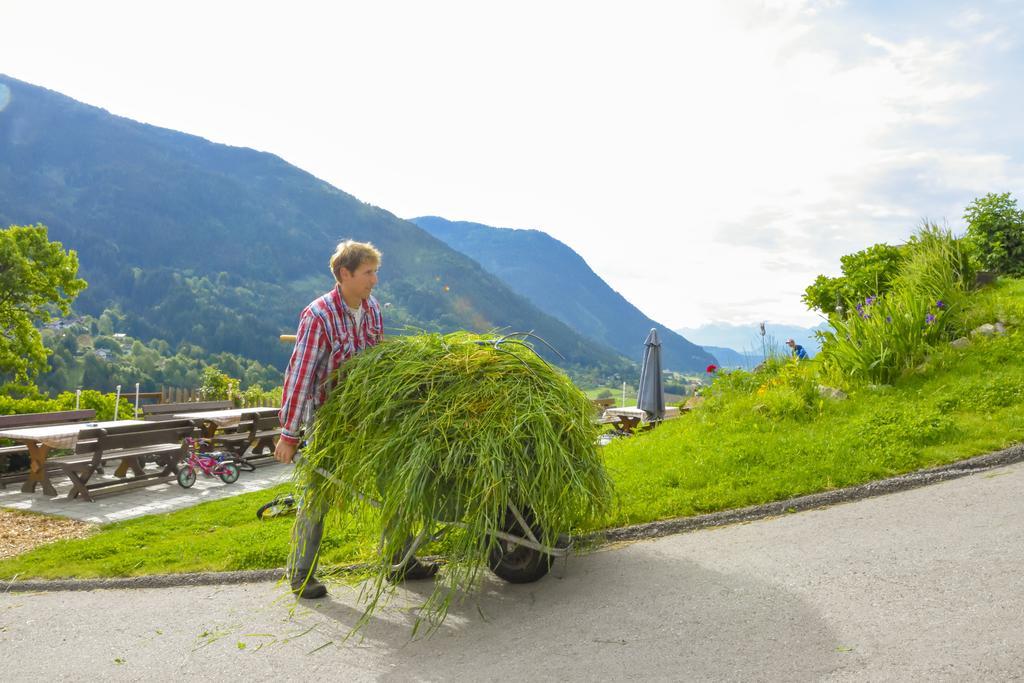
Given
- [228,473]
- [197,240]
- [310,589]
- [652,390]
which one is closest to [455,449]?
[310,589]

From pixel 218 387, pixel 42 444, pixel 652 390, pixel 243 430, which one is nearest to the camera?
pixel 42 444

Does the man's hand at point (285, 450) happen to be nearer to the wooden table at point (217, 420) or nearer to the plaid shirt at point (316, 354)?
the plaid shirt at point (316, 354)

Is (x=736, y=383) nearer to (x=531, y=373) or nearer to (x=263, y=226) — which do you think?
(x=531, y=373)

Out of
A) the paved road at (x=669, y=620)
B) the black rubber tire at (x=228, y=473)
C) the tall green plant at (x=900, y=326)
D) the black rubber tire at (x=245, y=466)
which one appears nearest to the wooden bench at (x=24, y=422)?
the black rubber tire at (x=228, y=473)

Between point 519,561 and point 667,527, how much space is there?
1428mm

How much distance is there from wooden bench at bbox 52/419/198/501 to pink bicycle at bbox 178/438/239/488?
150mm

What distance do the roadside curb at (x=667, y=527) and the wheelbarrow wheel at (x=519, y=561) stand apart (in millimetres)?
639

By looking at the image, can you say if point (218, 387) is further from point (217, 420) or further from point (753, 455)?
point (753, 455)

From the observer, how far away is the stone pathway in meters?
8.46

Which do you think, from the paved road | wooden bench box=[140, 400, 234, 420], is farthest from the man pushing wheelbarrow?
wooden bench box=[140, 400, 234, 420]

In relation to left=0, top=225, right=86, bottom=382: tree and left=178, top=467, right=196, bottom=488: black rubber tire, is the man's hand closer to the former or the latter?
left=178, top=467, right=196, bottom=488: black rubber tire

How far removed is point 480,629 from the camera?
3709mm

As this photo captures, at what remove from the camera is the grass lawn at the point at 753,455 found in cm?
554

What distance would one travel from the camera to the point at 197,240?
15375 cm
